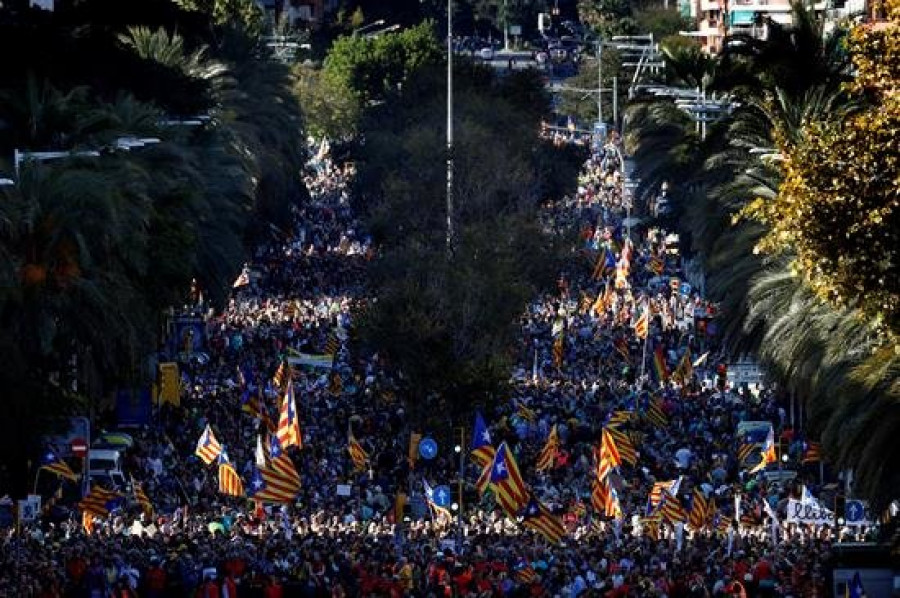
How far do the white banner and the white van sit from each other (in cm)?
1297

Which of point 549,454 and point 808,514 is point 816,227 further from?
point 549,454

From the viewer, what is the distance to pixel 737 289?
2586 inches

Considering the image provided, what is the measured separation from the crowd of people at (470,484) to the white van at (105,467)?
17.7 inches

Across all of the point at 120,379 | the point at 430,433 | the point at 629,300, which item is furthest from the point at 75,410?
the point at 629,300

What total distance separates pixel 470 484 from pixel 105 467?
21.8 feet

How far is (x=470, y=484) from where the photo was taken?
190 ft

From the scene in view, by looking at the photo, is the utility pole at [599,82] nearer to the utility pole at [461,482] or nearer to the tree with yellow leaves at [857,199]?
the utility pole at [461,482]

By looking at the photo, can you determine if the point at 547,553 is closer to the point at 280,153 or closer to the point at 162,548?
the point at 162,548

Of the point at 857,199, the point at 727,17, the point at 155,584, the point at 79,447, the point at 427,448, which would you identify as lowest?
the point at 727,17

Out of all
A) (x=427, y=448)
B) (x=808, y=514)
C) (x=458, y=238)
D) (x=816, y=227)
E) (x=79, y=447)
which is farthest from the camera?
(x=458, y=238)

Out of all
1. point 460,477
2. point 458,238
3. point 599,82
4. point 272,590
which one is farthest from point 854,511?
point 599,82

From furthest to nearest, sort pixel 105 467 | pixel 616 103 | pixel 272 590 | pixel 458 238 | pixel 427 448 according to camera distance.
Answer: pixel 616 103, pixel 458 238, pixel 105 467, pixel 427 448, pixel 272 590

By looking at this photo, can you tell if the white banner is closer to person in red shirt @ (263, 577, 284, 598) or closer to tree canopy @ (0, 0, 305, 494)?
person in red shirt @ (263, 577, 284, 598)

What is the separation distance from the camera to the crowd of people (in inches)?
1751
